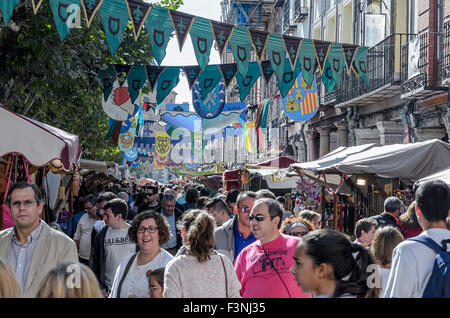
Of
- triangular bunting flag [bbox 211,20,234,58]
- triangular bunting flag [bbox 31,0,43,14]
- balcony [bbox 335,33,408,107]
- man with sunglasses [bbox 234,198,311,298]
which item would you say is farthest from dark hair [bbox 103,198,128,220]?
balcony [bbox 335,33,408,107]

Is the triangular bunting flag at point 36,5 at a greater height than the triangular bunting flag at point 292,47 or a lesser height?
lesser

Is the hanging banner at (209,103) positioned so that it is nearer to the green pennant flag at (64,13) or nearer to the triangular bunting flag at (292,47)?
the triangular bunting flag at (292,47)

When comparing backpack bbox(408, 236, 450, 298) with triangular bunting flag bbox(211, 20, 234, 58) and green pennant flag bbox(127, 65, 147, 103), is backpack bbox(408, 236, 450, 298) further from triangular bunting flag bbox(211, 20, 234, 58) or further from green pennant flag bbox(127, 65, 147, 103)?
green pennant flag bbox(127, 65, 147, 103)

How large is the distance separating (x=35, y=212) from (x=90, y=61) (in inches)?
294

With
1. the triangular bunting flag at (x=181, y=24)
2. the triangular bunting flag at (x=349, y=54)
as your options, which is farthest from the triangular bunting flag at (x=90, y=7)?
the triangular bunting flag at (x=349, y=54)

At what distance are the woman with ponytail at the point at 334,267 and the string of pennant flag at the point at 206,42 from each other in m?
5.32

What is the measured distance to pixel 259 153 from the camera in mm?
36188

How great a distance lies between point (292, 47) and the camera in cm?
1041

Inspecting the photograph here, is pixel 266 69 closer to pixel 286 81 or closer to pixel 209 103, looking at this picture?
pixel 286 81

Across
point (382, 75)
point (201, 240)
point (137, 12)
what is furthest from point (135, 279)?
point (382, 75)

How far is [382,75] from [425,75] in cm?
303

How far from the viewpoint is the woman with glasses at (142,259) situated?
14.3ft
